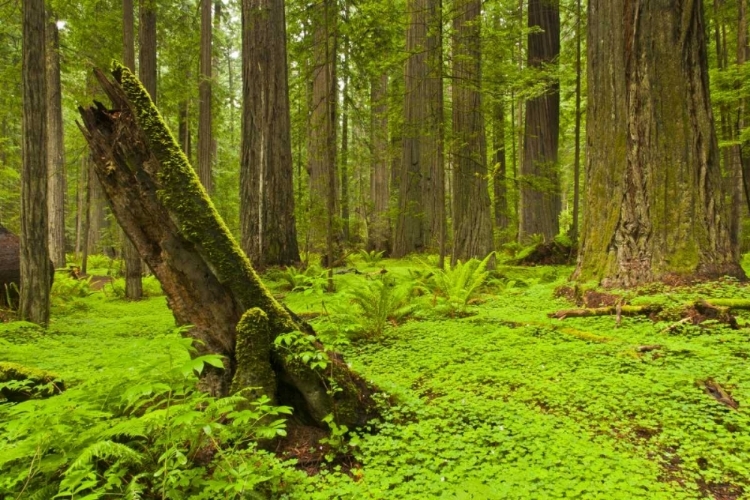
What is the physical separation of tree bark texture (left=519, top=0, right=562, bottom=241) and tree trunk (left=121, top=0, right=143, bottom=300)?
8.70m

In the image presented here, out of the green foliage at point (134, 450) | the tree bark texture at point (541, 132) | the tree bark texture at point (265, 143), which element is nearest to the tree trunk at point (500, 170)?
the tree bark texture at point (541, 132)

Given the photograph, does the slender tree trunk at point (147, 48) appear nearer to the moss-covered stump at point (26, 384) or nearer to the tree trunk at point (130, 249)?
the tree trunk at point (130, 249)

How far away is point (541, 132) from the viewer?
10914mm

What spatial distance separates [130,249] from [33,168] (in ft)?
8.34

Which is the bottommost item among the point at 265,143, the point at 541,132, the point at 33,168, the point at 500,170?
the point at 33,168

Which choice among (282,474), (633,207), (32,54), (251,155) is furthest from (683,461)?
(251,155)

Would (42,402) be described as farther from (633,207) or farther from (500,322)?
(633,207)

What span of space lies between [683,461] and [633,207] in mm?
3518

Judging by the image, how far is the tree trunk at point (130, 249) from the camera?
6.96 meters

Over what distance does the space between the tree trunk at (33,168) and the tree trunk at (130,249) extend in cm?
166

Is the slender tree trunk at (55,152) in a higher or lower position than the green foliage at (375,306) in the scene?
higher

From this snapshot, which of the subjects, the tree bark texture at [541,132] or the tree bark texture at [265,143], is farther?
the tree bark texture at [541,132]

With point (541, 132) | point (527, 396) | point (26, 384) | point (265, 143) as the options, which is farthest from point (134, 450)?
point (541, 132)

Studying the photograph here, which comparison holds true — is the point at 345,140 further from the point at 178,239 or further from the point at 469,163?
the point at 178,239
